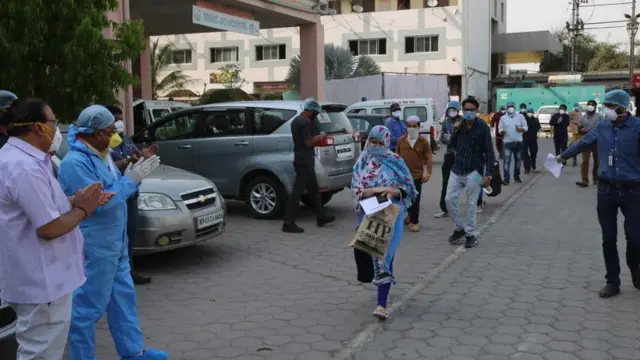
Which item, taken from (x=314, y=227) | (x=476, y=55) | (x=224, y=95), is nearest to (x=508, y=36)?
(x=476, y=55)

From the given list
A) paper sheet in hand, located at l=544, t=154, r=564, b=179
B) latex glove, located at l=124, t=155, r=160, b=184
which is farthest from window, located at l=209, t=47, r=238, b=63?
latex glove, located at l=124, t=155, r=160, b=184

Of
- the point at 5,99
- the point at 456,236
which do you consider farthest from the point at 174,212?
the point at 456,236

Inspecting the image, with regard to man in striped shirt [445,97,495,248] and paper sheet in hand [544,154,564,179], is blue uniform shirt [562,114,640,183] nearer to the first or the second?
paper sheet in hand [544,154,564,179]

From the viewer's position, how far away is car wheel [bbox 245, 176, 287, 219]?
1007 centimetres

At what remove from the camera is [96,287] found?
151 inches

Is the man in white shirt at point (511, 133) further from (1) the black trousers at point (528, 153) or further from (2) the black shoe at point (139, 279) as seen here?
(2) the black shoe at point (139, 279)

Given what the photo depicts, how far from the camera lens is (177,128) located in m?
10.8

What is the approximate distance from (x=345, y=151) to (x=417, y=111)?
11.2 meters

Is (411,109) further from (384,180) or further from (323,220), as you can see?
(384,180)

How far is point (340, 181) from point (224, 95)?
47.9 ft

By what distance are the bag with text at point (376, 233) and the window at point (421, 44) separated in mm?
37755

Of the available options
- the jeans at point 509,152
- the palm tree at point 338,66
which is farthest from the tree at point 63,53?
the palm tree at point 338,66

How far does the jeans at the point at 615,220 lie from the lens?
5.75 metres

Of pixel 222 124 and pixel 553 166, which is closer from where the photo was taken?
pixel 553 166
